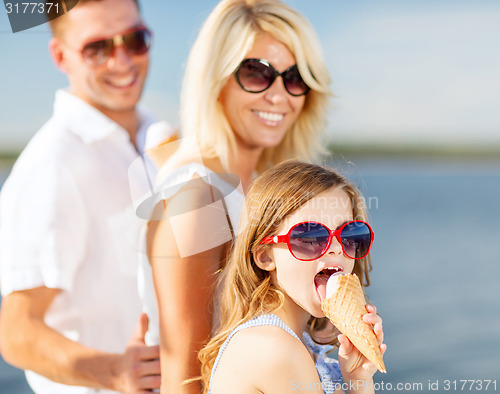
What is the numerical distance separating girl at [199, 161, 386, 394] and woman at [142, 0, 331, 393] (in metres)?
0.13

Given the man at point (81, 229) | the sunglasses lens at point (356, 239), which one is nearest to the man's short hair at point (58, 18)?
the man at point (81, 229)

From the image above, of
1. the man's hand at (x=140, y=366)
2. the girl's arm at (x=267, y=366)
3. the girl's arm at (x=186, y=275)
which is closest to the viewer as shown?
the girl's arm at (x=267, y=366)

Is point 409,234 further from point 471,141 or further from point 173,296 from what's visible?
point 173,296

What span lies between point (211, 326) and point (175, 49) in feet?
4.36

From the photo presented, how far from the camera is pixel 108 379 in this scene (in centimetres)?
207

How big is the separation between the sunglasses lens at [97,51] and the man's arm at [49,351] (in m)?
0.86

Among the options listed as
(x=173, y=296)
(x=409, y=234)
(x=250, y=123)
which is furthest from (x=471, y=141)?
(x=173, y=296)

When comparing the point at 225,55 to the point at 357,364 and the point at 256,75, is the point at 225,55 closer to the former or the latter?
the point at 256,75

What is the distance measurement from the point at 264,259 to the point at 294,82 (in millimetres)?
756

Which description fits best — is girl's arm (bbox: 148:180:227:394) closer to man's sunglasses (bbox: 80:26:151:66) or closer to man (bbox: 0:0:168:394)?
man (bbox: 0:0:168:394)

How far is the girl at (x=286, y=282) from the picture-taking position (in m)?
1.37

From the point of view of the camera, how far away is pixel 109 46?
214 centimetres

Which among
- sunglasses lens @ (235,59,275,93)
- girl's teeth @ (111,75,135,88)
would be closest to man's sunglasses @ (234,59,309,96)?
sunglasses lens @ (235,59,275,93)

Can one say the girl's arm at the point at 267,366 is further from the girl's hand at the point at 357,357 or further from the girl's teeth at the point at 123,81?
the girl's teeth at the point at 123,81
